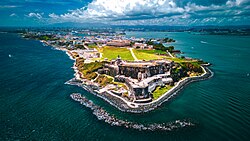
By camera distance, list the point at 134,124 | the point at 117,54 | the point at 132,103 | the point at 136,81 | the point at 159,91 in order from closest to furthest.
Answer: the point at 134,124 → the point at 132,103 → the point at 159,91 → the point at 136,81 → the point at 117,54

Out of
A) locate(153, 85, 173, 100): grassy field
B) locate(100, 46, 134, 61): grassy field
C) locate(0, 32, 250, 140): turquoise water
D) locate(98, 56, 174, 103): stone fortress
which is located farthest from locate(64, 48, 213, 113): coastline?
locate(100, 46, 134, 61): grassy field

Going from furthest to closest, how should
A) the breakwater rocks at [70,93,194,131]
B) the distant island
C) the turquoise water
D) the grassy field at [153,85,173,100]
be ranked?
the grassy field at [153,85,173,100] → the distant island → the breakwater rocks at [70,93,194,131] → the turquoise water

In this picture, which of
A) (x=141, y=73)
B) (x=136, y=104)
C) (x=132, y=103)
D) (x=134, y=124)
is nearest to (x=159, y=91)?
(x=141, y=73)

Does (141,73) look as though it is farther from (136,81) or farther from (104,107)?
(104,107)

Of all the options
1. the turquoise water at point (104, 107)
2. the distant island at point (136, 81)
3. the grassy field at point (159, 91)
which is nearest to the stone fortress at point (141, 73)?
the distant island at point (136, 81)

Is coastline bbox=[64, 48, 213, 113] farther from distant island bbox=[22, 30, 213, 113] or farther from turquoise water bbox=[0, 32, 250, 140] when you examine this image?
turquoise water bbox=[0, 32, 250, 140]

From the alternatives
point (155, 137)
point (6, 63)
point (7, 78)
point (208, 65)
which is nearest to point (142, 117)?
point (155, 137)

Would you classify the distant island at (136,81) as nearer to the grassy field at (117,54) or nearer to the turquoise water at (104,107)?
the turquoise water at (104,107)

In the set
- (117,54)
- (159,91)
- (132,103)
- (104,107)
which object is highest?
(117,54)

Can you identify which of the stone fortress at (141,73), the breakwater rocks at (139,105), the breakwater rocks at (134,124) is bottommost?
the breakwater rocks at (134,124)

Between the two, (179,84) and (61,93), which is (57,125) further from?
(179,84)

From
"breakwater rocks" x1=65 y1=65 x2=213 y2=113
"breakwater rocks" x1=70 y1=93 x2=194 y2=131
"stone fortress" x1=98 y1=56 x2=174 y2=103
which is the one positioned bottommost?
"breakwater rocks" x1=70 y1=93 x2=194 y2=131
